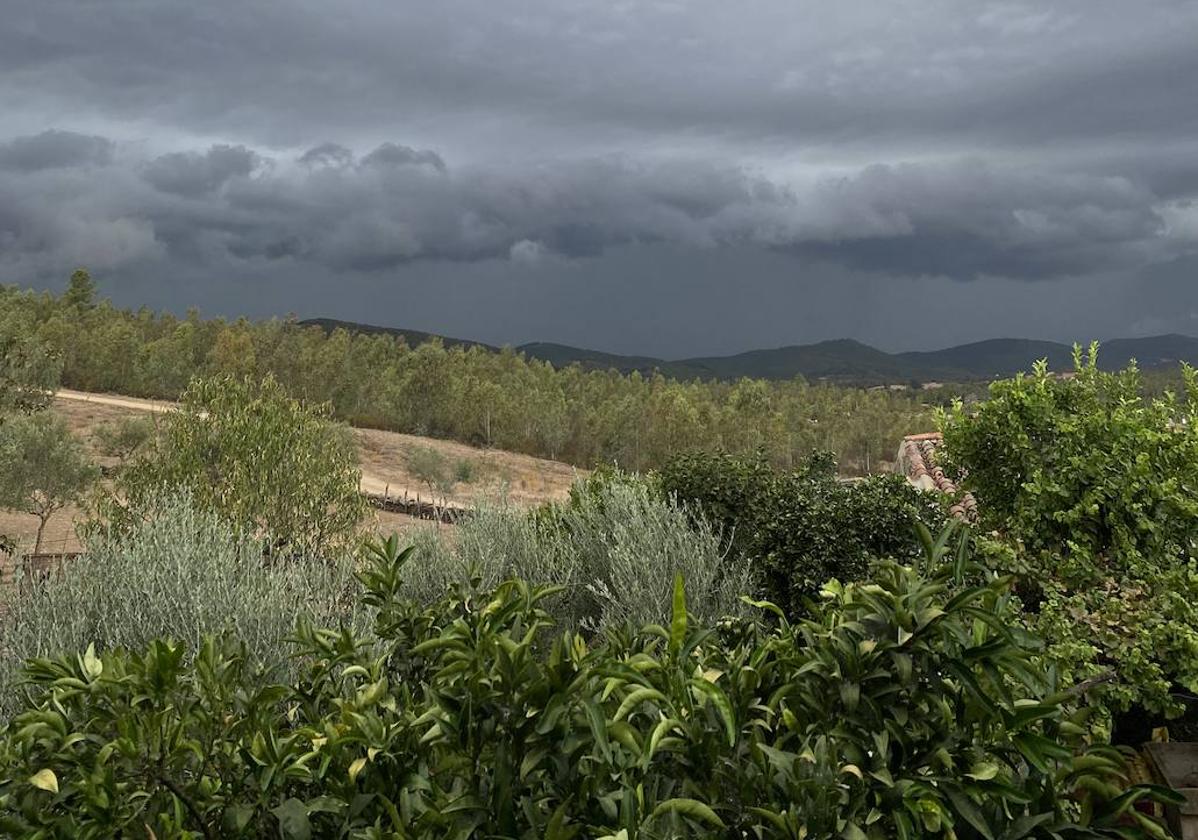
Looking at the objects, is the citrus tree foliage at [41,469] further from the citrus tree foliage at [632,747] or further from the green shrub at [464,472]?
the green shrub at [464,472]

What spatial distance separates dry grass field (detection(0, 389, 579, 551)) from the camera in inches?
1596

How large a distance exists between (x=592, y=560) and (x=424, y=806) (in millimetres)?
9485

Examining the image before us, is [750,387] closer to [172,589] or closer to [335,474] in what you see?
[335,474]

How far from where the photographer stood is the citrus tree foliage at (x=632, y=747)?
7.13 ft

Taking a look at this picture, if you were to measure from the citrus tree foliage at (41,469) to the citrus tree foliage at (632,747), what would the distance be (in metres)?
21.8

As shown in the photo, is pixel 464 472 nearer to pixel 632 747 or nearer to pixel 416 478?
pixel 416 478

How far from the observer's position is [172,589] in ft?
29.5

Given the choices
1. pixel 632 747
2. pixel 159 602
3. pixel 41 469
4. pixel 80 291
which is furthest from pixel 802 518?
pixel 80 291

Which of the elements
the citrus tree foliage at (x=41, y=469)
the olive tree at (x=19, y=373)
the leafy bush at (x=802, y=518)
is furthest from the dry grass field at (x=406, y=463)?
the leafy bush at (x=802, y=518)

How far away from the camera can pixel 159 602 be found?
8828 mm

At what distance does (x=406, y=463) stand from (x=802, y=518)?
38753mm

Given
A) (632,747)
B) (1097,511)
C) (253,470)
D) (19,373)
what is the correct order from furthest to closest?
(19,373) < (253,470) < (1097,511) < (632,747)

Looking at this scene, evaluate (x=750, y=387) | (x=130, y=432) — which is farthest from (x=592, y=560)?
(x=750, y=387)

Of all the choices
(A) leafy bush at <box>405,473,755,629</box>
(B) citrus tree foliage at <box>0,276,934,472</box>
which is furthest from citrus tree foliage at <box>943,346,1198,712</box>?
(B) citrus tree foliage at <box>0,276,934,472</box>
